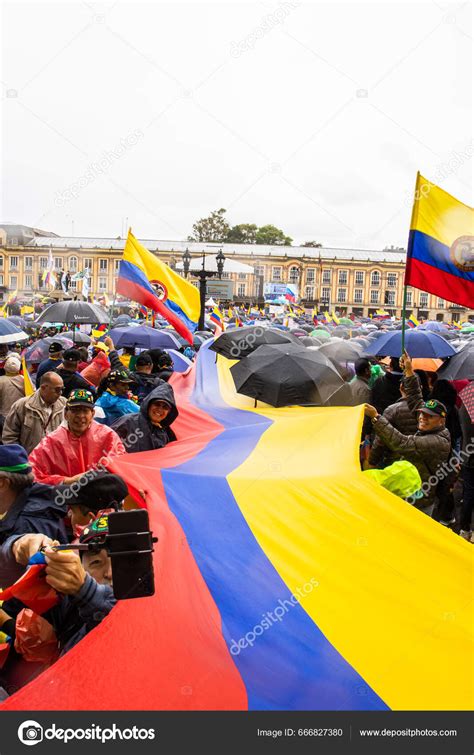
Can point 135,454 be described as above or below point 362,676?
above

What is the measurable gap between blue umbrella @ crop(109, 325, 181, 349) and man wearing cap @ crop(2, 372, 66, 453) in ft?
15.5

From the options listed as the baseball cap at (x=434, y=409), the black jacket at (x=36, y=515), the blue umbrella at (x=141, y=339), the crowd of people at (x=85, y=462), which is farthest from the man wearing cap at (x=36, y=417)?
the blue umbrella at (x=141, y=339)

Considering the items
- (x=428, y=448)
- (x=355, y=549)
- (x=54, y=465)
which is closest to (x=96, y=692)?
(x=355, y=549)

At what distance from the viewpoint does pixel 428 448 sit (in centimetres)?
468

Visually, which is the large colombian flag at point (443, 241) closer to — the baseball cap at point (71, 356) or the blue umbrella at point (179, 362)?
the baseball cap at point (71, 356)

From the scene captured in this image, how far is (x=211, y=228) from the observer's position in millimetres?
77812

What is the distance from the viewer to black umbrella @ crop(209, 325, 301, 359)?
7633 millimetres

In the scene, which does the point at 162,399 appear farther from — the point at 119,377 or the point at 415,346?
the point at 415,346

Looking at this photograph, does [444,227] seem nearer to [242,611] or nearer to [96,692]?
[242,611]

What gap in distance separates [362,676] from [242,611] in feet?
1.76

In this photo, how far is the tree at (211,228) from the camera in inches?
3051

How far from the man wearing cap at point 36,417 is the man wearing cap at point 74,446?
2.79 ft

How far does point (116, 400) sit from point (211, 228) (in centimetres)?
7415
